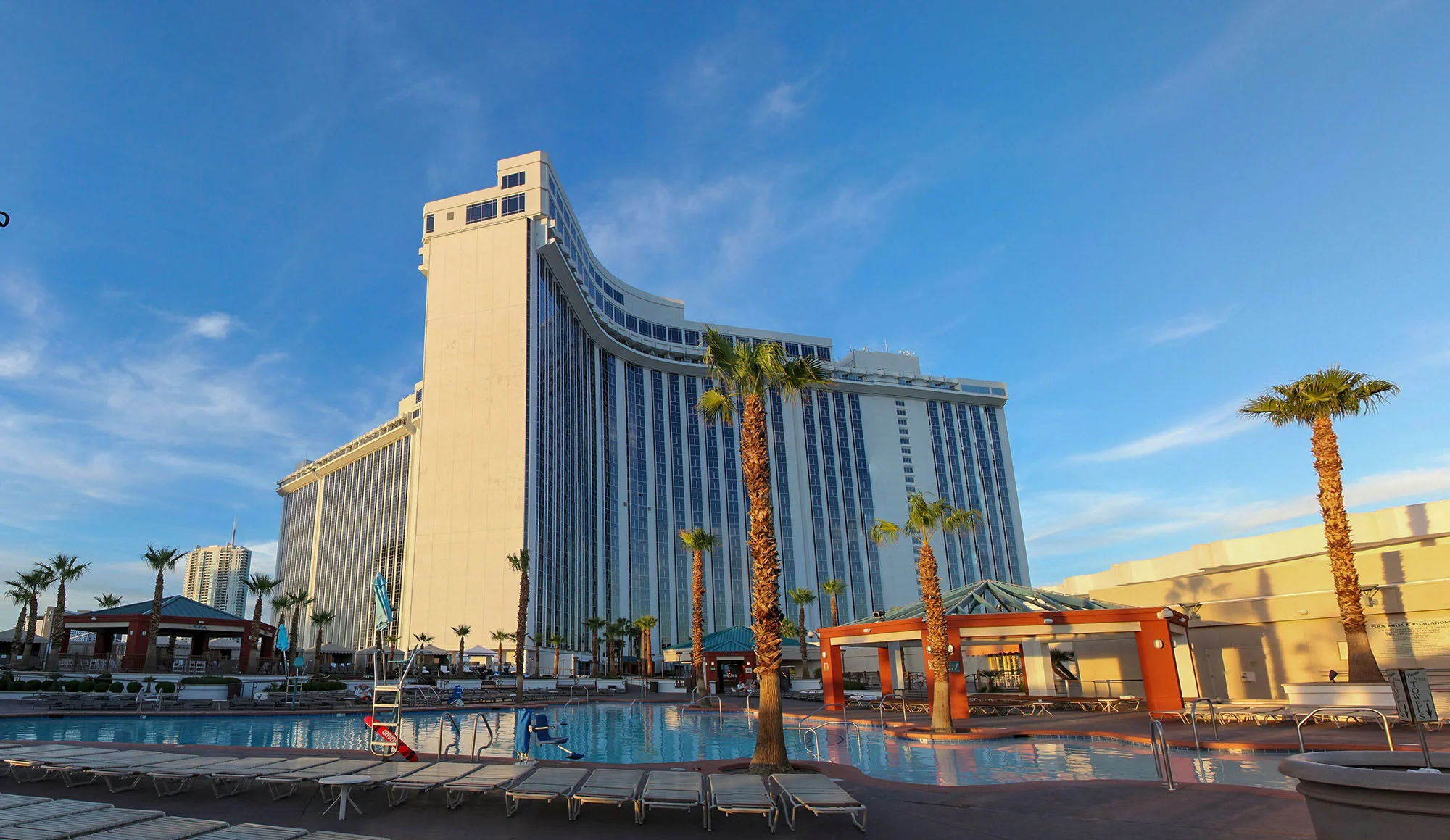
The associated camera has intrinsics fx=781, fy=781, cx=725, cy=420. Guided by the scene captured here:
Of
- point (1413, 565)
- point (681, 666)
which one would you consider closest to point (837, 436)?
point (681, 666)

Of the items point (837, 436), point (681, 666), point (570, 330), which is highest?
point (570, 330)

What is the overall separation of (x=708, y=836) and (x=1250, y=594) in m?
31.9

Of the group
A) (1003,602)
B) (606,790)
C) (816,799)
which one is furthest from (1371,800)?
(1003,602)

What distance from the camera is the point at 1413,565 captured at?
2684 cm

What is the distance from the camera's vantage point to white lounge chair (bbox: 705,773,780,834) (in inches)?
339

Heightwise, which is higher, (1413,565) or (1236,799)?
(1413,565)

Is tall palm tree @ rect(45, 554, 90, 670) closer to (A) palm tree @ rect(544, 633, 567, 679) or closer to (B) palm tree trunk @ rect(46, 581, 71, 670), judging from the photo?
(B) palm tree trunk @ rect(46, 581, 71, 670)

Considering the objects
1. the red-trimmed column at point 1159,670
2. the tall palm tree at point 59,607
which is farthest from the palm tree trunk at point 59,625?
the red-trimmed column at point 1159,670

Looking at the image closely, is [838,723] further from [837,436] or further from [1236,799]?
[837,436]

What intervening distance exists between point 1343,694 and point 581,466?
7581 centimetres

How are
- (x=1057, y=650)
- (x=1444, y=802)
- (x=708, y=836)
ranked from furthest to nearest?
(x=1057, y=650) → (x=708, y=836) → (x=1444, y=802)

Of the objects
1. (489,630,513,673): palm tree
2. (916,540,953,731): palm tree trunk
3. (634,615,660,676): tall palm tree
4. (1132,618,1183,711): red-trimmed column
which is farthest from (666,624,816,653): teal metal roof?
(916,540,953,731): palm tree trunk

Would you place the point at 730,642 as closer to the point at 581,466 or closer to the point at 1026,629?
the point at 1026,629

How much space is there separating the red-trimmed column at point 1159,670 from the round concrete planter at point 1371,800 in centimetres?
2010
